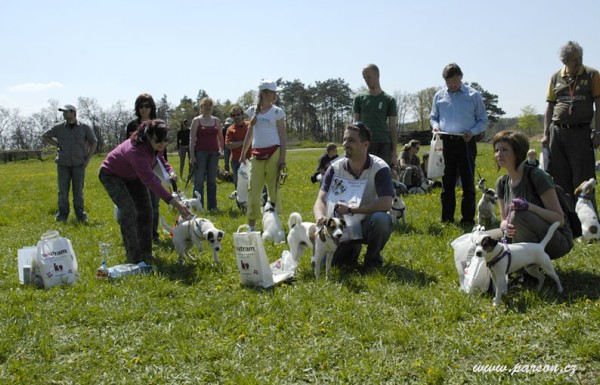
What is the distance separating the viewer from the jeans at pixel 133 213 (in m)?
5.55

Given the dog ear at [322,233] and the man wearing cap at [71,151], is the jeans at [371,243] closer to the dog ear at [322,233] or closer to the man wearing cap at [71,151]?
the dog ear at [322,233]

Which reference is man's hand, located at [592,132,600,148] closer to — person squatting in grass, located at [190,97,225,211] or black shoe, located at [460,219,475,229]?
black shoe, located at [460,219,475,229]

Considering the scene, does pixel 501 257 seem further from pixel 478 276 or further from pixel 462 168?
pixel 462 168

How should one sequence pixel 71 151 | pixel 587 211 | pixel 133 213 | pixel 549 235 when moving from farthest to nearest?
pixel 71 151
pixel 587 211
pixel 133 213
pixel 549 235

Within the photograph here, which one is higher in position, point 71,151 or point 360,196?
point 71,151

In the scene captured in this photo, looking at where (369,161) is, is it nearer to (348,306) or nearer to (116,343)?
(348,306)

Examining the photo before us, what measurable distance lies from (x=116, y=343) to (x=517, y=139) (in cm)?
358

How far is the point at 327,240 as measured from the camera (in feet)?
15.4

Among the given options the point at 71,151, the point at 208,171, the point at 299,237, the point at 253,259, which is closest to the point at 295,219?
the point at 299,237

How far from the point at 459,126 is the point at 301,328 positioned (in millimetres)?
4018

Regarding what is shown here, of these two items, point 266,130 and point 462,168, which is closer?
point 266,130

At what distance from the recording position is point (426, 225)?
7203 millimetres

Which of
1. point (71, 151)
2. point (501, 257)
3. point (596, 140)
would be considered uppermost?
point (71, 151)

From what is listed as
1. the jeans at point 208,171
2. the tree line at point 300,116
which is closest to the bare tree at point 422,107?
the tree line at point 300,116
